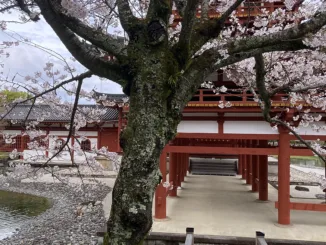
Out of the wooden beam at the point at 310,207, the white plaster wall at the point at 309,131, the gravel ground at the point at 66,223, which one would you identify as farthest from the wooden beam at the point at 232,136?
the gravel ground at the point at 66,223

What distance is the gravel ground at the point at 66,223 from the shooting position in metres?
8.48

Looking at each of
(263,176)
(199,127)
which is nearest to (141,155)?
(199,127)

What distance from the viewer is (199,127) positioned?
845 cm

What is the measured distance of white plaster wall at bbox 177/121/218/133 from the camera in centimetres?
840

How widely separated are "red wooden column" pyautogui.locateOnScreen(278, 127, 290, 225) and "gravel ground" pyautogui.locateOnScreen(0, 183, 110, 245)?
4413 mm

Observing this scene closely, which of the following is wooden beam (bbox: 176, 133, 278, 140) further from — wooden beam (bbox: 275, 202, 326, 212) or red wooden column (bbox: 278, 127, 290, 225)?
wooden beam (bbox: 275, 202, 326, 212)

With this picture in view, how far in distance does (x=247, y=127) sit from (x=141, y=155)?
6.72 meters

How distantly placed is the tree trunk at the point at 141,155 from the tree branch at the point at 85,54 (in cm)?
23

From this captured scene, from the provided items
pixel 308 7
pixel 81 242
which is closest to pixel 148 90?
pixel 308 7

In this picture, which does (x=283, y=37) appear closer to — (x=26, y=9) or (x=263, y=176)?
(x=26, y=9)

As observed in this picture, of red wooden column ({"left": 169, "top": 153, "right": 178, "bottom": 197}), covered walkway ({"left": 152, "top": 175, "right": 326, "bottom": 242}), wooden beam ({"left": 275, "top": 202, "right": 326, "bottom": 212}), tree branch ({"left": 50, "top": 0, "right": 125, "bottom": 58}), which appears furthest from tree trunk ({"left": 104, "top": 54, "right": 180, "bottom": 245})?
red wooden column ({"left": 169, "top": 153, "right": 178, "bottom": 197})

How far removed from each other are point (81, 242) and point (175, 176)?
416 cm

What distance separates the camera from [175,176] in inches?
442

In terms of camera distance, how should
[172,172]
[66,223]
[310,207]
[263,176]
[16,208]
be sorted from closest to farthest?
[310,207], [66,223], [263,176], [172,172], [16,208]
